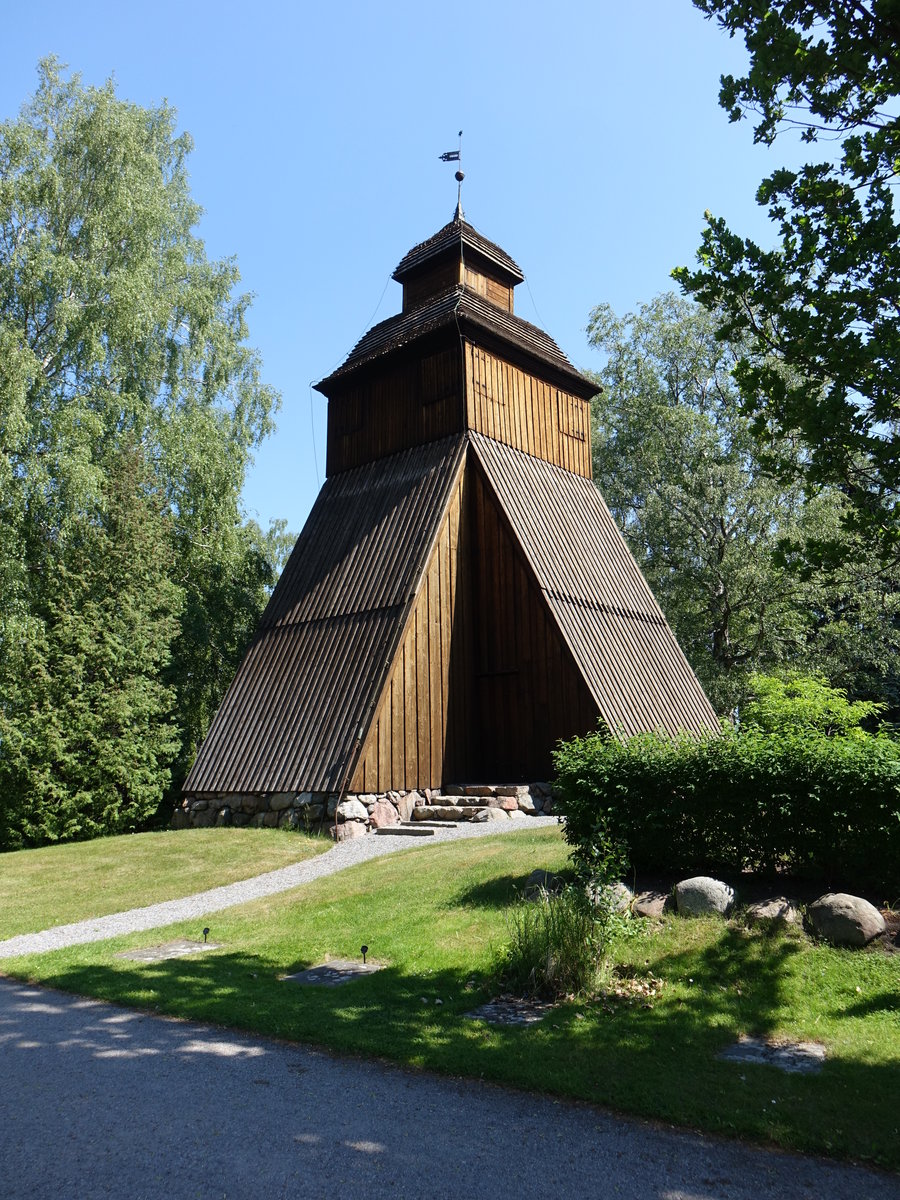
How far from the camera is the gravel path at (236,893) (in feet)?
33.3

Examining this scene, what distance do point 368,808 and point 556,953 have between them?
983 cm

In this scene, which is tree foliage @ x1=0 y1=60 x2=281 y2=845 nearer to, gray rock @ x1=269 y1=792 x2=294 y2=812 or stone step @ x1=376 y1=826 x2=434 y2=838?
gray rock @ x1=269 y1=792 x2=294 y2=812

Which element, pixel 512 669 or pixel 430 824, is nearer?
pixel 430 824

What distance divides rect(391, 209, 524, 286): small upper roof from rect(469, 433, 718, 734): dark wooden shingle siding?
628 cm

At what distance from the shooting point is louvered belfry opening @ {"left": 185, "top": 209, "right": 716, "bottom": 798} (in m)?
17.6

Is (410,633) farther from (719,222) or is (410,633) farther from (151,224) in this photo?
(151,224)

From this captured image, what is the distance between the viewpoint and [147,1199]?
150 inches

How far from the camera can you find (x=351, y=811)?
15984 mm

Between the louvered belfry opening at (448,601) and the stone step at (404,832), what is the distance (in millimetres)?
902

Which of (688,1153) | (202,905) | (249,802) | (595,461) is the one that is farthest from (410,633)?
(595,461)

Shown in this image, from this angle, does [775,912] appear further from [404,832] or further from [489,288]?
[489,288]

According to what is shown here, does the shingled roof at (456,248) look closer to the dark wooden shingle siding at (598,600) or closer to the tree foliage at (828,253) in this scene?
the dark wooden shingle siding at (598,600)

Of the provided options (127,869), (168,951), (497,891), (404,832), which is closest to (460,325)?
(404,832)

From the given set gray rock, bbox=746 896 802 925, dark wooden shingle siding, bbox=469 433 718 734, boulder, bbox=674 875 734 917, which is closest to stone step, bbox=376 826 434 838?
dark wooden shingle siding, bbox=469 433 718 734
